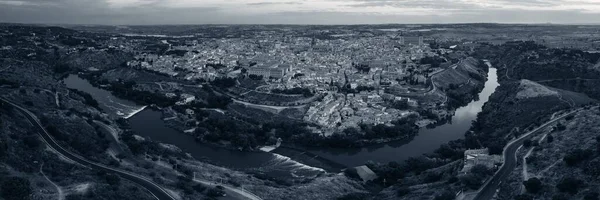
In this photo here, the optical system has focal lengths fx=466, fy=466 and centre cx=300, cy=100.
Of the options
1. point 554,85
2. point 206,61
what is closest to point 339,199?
point 554,85

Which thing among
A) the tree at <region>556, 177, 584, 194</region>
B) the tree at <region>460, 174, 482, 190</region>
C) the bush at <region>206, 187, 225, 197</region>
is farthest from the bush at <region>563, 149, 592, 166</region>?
the bush at <region>206, 187, 225, 197</region>

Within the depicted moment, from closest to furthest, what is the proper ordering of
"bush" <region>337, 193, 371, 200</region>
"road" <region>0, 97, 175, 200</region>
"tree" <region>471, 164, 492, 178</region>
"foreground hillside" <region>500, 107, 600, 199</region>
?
1. "foreground hillside" <region>500, 107, 600, 199</region>
2. "road" <region>0, 97, 175, 200</region>
3. "tree" <region>471, 164, 492, 178</region>
4. "bush" <region>337, 193, 371, 200</region>

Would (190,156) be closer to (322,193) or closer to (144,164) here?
(144,164)

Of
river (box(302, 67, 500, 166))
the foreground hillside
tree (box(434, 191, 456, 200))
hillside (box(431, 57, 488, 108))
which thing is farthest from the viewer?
hillside (box(431, 57, 488, 108))

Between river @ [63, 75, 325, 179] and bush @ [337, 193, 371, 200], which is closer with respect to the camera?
bush @ [337, 193, 371, 200]

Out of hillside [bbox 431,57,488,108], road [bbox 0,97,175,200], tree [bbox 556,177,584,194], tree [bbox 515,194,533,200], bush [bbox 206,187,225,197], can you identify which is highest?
tree [bbox 556,177,584,194]

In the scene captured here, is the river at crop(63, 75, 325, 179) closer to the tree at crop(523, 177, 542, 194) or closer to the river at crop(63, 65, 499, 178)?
the river at crop(63, 65, 499, 178)

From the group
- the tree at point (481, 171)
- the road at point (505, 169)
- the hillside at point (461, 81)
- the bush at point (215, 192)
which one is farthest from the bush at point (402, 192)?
the hillside at point (461, 81)

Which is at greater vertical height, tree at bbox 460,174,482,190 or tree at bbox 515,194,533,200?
tree at bbox 515,194,533,200
